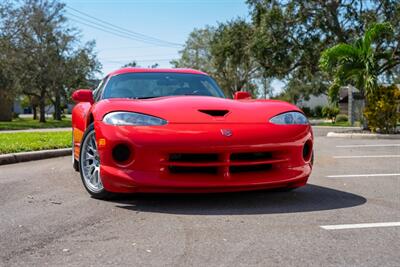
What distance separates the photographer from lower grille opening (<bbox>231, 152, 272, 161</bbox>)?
4352mm

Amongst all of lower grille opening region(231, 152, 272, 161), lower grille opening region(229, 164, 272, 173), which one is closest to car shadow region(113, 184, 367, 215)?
lower grille opening region(229, 164, 272, 173)

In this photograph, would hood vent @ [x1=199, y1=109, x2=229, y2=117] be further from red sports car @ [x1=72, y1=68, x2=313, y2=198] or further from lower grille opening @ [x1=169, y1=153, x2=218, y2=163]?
lower grille opening @ [x1=169, y1=153, x2=218, y2=163]

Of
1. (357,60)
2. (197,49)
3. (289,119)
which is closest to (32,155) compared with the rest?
(289,119)

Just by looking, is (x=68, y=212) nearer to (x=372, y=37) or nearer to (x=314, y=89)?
(x=372, y=37)

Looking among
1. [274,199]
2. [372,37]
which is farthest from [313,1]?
[274,199]

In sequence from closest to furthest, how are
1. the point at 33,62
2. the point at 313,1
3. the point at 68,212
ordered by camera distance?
1. the point at 68,212
2. the point at 313,1
3. the point at 33,62

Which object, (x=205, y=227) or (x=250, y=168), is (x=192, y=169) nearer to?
(x=250, y=168)

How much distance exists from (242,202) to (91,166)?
5.08 ft

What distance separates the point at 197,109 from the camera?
4539 mm

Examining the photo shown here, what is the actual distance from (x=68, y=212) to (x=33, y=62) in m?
34.4

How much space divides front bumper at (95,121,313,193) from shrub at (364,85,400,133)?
40.1ft

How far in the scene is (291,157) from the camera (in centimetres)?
455

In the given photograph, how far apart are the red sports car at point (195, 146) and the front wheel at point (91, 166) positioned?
11mm

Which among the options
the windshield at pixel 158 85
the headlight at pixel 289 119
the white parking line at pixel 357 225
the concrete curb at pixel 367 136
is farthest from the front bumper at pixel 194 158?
the concrete curb at pixel 367 136
